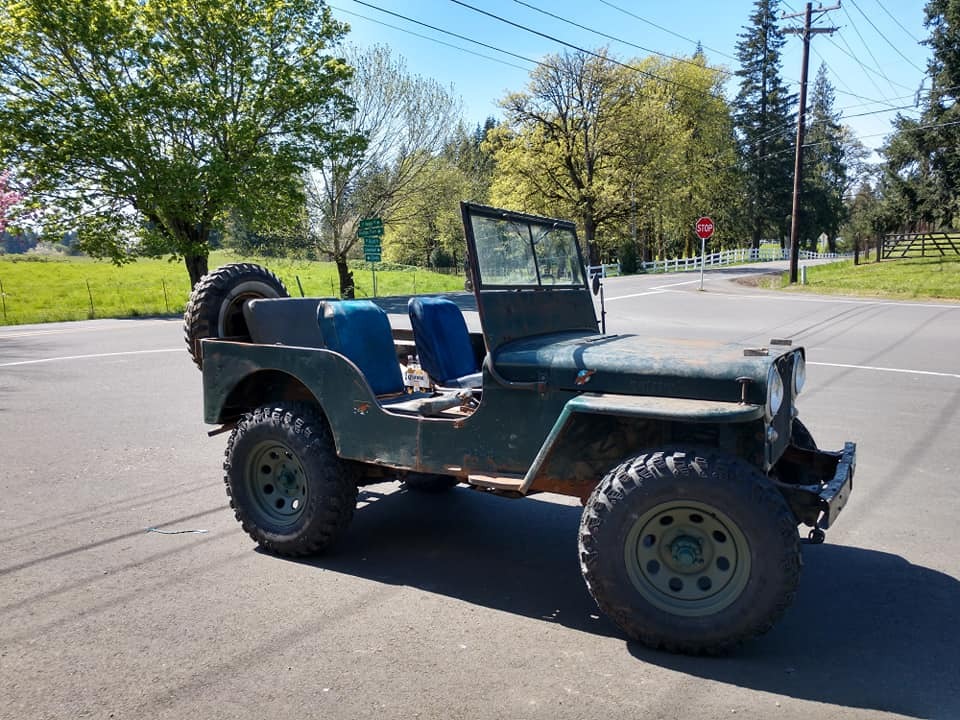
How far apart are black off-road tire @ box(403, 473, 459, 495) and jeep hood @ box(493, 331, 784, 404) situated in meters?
1.75

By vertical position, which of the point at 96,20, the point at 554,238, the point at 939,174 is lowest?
the point at 554,238

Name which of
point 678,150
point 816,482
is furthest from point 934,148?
point 816,482

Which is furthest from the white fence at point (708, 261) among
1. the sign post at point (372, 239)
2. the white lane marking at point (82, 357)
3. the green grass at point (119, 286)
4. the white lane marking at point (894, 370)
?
the white lane marking at point (82, 357)

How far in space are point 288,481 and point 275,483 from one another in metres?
0.10

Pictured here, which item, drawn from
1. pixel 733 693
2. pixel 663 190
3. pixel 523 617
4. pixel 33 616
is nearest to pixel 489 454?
pixel 523 617

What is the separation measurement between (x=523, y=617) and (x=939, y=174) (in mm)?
40788

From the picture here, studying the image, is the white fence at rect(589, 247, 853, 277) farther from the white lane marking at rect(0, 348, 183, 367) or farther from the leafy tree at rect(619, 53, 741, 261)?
the white lane marking at rect(0, 348, 183, 367)

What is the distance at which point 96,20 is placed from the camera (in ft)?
81.3

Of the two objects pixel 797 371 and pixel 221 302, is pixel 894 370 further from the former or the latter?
pixel 221 302

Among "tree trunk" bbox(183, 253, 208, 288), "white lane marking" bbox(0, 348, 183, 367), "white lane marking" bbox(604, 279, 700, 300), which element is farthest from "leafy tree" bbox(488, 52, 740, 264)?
"white lane marking" bbox(0, 348, 183, 367)

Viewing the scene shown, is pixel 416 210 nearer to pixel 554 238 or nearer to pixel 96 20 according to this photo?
pixel 96 20

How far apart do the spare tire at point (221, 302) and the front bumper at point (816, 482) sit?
3.55 m

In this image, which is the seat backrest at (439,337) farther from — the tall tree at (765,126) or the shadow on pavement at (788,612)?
the tall tree at (765,126)

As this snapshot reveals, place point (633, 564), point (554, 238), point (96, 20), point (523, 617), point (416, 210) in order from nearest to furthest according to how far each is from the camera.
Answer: point (633, 564)
point (523, 617)
point (554, 238)
point (96, 20)
point (416, 210)
